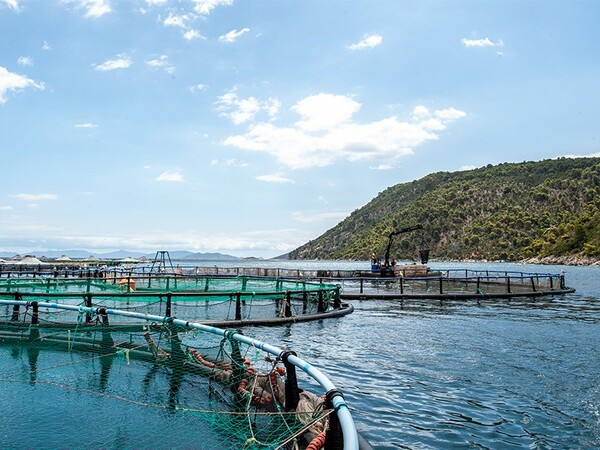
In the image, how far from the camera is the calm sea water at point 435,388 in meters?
7.73

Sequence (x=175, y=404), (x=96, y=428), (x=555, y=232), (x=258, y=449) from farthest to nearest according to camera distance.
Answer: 1. (x=555, y=232)
2. (x=175, y=404)
3. (x=96, y=428)
4. (x=258, y=449)

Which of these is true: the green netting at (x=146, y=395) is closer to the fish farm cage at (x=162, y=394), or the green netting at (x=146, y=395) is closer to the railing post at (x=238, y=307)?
the fish farm cage at (x=162, y=394)

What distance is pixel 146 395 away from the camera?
28.1ft

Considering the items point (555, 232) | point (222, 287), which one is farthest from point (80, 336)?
point (555, 232)

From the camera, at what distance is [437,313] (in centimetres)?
2695

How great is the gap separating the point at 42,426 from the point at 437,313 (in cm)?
2295

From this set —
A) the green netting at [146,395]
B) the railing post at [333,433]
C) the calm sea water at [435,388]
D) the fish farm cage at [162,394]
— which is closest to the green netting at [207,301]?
the calm sea water at [435,388]

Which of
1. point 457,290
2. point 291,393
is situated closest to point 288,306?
point 291,393

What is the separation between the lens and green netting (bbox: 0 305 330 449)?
6.50 m

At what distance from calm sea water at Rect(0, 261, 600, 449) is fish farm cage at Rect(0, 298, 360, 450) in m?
0.06

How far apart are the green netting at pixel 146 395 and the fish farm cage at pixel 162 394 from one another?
0.06 feet

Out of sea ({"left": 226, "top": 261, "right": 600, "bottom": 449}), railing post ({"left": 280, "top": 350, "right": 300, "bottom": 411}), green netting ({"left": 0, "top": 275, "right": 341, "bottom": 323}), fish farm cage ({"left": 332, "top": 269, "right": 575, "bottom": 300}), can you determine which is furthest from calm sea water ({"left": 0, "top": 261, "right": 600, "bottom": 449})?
fish farm cage ({"left": 332, "top": 269, "right": 575, "bottom": 300})

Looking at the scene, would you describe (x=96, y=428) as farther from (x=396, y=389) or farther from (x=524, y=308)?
(x=524, y=308)

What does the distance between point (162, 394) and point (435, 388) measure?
6114mm
